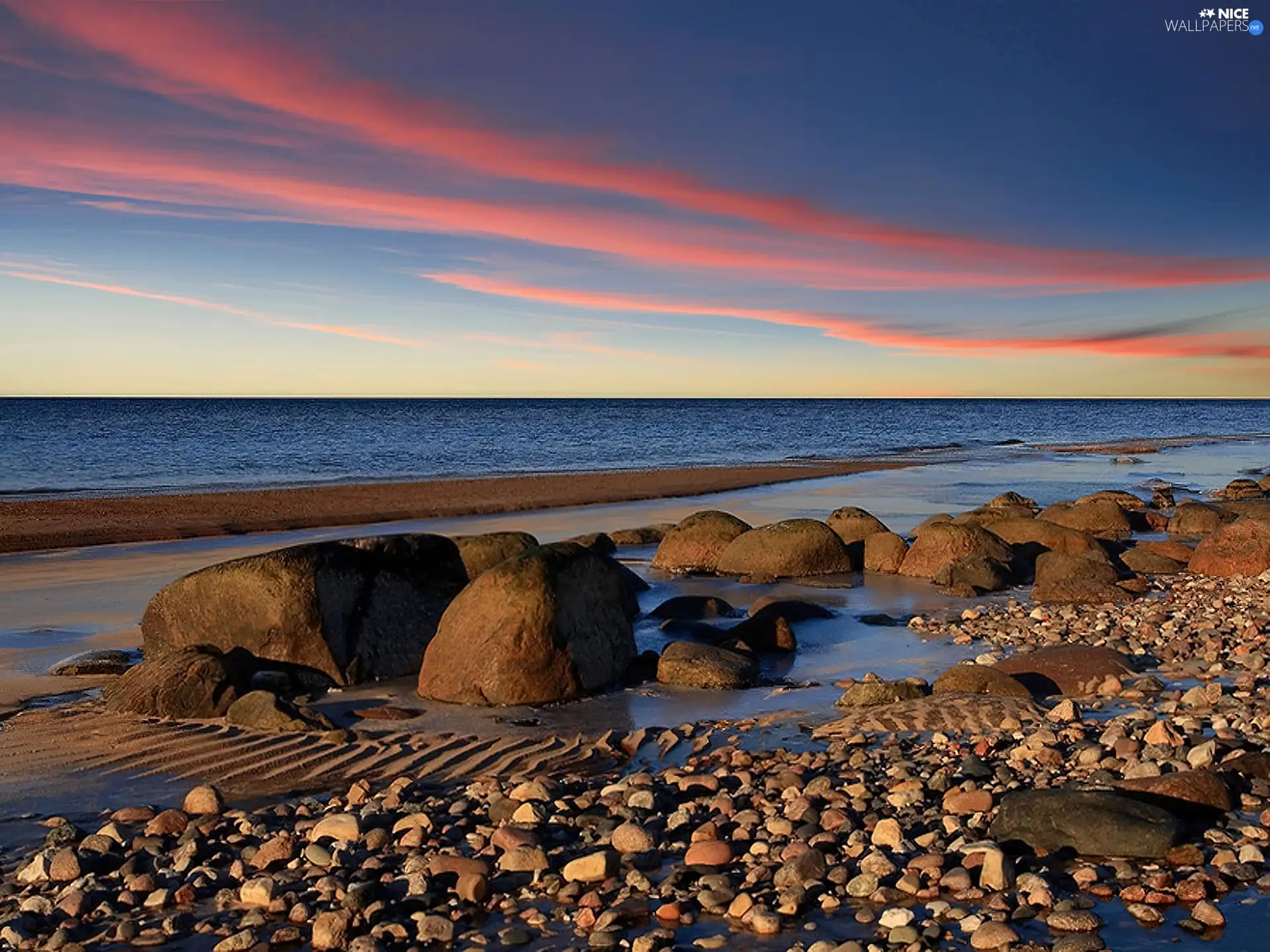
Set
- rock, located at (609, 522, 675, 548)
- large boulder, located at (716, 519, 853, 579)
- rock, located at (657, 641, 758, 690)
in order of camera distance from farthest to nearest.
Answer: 1. rock, located at (609, 522, 675, 548)
2. large boulder, located at (716, 519, 853, 579)
3. rock, located at (657, 641, 758, 690)

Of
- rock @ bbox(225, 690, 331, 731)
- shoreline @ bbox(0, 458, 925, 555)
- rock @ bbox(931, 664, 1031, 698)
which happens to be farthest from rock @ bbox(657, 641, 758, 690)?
shoreline @ bbox(0, 458, 925, 555)

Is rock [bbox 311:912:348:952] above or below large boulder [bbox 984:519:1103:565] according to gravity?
below

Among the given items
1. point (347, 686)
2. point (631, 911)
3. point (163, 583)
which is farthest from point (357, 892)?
point (163, 583)

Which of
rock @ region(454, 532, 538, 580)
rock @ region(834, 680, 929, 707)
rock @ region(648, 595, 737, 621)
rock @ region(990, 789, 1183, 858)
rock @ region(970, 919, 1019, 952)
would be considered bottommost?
rock @ region(648, 595, 737, 621)

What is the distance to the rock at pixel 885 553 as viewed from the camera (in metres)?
17.2

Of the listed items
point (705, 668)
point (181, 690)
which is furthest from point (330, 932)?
point (705, 668)

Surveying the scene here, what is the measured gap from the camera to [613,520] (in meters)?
25.2

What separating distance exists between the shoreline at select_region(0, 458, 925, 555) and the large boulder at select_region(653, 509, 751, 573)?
9.37 meters

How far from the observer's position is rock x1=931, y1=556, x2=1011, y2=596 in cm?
1543

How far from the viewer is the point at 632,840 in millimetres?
6121

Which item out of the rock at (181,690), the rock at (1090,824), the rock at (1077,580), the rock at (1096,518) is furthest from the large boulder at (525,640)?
the rock at (1096,518)

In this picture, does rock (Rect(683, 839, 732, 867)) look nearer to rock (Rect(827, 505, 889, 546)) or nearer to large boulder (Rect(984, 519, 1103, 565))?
large boulder (Rect(984, 519, 1103, 565))

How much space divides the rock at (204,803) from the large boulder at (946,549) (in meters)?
11.8

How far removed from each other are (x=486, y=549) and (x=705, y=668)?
375 cm
